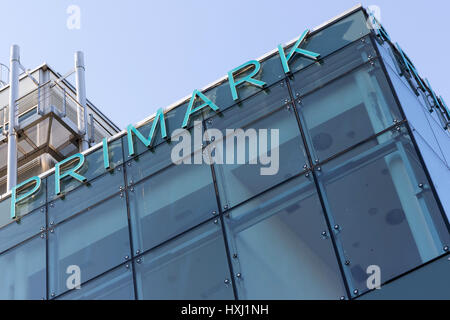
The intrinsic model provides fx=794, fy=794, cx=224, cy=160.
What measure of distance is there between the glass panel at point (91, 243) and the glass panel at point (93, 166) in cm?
99

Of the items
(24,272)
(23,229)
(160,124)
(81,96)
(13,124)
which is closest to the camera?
(160,124)

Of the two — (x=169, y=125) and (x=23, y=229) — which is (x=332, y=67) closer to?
(x=169, y=125)

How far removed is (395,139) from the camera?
50.0ft

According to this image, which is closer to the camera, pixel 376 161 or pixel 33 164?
pixel 376 161

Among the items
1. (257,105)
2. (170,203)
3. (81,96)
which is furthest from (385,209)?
(81,96)

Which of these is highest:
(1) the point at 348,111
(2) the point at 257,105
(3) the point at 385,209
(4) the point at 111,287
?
(2) the point at 257,105

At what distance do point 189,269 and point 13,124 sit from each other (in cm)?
1145

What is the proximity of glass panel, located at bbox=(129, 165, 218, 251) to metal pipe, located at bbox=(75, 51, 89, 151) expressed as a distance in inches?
302

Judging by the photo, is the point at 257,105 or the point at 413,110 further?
the point at 257,105

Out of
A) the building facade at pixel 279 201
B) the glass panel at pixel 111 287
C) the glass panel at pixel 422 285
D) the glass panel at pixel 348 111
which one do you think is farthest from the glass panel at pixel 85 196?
the glass panel at pixel 422 285

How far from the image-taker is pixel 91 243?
736 inches

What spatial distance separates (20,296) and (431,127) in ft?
34.3
